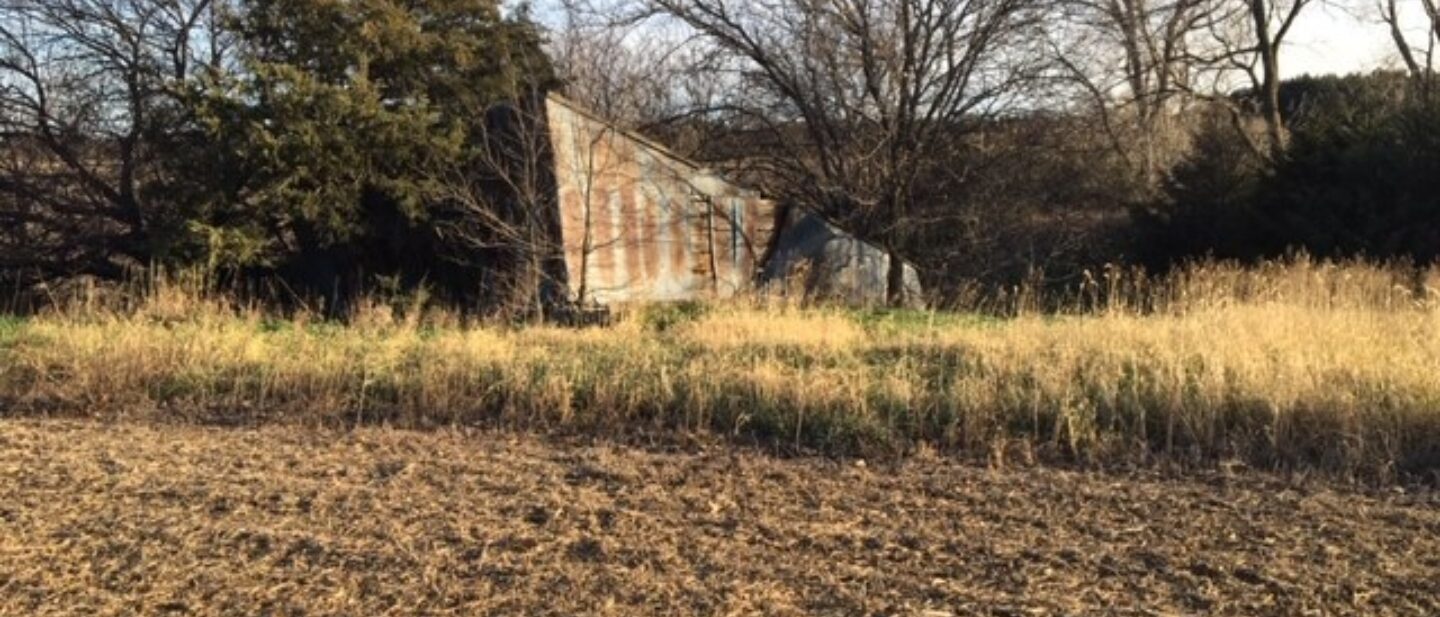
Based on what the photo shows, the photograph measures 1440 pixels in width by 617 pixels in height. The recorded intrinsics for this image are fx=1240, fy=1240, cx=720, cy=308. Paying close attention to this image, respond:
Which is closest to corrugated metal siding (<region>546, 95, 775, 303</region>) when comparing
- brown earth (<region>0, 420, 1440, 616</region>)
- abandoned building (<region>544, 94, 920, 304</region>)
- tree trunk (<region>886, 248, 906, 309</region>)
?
abandoned building (<region>544, 94, 920, 304</region>)

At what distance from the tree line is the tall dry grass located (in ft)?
17.3

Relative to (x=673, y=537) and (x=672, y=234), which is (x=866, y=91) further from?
(x=673, y=537)

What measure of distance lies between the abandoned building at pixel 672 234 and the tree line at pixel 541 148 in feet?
1.79

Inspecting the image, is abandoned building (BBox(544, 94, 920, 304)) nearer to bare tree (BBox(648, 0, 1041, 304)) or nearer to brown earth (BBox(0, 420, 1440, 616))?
bare tree (BBox(648, 0, 1041, 304))

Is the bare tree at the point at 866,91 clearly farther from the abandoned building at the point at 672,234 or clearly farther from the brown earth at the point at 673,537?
the brown earth at the point at 673,537

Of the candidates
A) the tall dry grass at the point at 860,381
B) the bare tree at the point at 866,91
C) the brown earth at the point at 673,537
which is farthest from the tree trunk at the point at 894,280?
the brown earth at the point at 673,537

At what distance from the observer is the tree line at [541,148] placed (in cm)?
1628

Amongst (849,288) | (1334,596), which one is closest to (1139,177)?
(849,288)

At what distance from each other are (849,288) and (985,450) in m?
12.1

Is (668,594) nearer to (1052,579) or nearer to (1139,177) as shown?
(1052,579)

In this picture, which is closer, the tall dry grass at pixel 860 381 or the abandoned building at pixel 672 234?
the tall dry grass at pixel 860 381

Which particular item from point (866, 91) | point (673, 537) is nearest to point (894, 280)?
point (866, 91)

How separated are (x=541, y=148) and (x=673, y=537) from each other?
449 inches

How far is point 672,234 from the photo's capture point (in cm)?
1738
